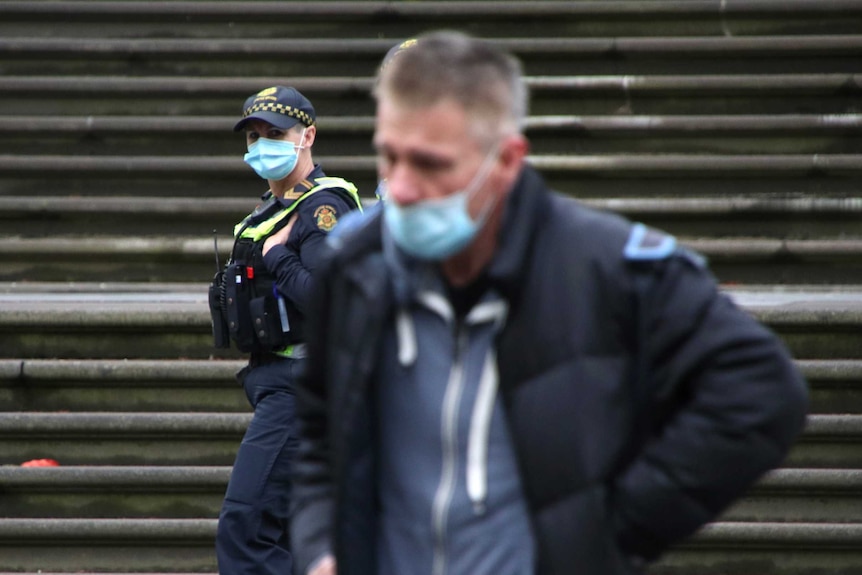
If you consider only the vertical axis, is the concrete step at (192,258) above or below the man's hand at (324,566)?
below

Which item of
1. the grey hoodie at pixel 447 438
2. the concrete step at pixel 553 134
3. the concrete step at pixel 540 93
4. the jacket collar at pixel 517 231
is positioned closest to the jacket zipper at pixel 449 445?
the grey hoodie at pixel 447 438

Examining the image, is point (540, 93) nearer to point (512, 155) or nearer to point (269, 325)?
point (269, 325)

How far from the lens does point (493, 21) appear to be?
9.76 metres

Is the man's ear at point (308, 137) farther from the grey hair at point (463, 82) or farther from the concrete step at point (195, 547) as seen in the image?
the grey hair at point (463, 82)

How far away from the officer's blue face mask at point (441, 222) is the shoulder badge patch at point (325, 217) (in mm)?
2756

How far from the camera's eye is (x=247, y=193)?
873 cm

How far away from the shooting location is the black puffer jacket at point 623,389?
6.73 ft

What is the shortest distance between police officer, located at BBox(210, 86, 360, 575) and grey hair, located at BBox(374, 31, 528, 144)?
268 cm

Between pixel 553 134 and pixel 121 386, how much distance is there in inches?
134

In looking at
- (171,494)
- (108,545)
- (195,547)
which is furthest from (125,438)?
(195,547)

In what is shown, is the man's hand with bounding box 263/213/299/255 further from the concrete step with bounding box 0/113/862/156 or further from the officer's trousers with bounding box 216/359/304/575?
the concrete step with bounding box 0/113/862/156

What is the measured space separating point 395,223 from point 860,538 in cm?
452

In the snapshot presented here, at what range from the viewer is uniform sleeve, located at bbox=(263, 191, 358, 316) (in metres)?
4.84

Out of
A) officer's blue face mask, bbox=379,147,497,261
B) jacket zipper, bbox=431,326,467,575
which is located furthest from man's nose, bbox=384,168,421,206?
jacket zipper, bbox=431,326,467,575
